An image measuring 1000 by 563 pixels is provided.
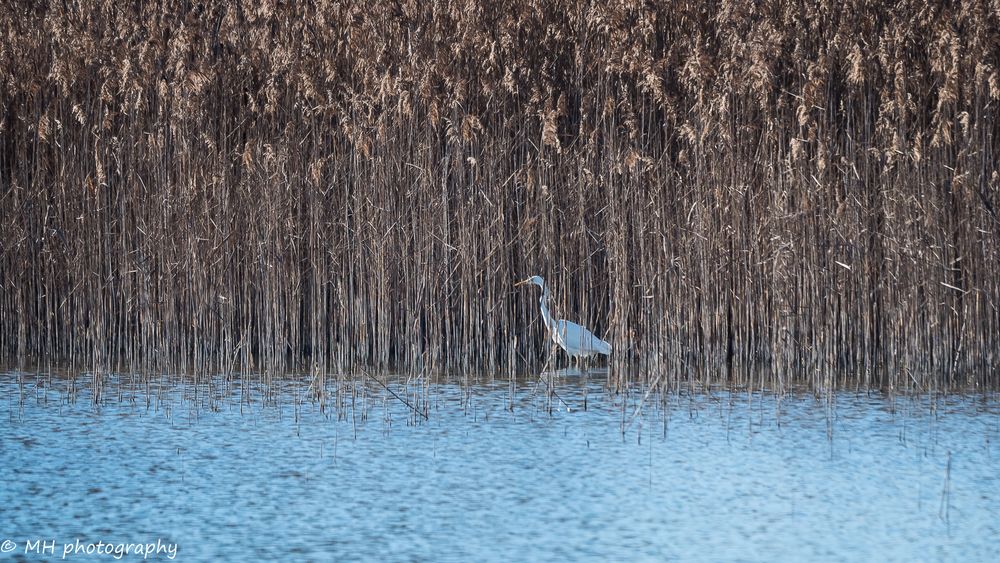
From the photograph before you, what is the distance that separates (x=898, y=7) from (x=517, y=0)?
2050mm

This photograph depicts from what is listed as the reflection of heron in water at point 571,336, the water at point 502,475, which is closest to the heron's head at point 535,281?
the reflection of heron in water at point 571,336

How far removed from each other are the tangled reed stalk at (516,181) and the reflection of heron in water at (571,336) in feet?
0.40

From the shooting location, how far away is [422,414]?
18.7ft

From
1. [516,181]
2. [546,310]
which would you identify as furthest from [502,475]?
[516,181]

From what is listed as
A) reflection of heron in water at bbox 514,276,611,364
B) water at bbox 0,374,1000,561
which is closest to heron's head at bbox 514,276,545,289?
reflection of heron in water at bbox 514,276,611,364

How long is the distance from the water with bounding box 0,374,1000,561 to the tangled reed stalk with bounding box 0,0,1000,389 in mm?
396

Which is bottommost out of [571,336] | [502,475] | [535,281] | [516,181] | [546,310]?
[502,475]

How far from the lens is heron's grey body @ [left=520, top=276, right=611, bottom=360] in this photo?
6814 mm

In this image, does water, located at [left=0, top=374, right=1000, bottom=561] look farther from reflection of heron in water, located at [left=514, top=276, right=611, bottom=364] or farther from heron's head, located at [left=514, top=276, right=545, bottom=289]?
heron's head, located at [left=514, top=276, right=545, bottom=289]

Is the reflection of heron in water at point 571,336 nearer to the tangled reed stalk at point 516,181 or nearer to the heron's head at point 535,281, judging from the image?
the heron's head at point 535,281

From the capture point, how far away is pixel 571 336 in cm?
692

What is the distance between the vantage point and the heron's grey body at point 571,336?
268 inches

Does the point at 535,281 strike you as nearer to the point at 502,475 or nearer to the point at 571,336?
the point at 571,336

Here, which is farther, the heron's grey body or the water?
the heron's grey body
